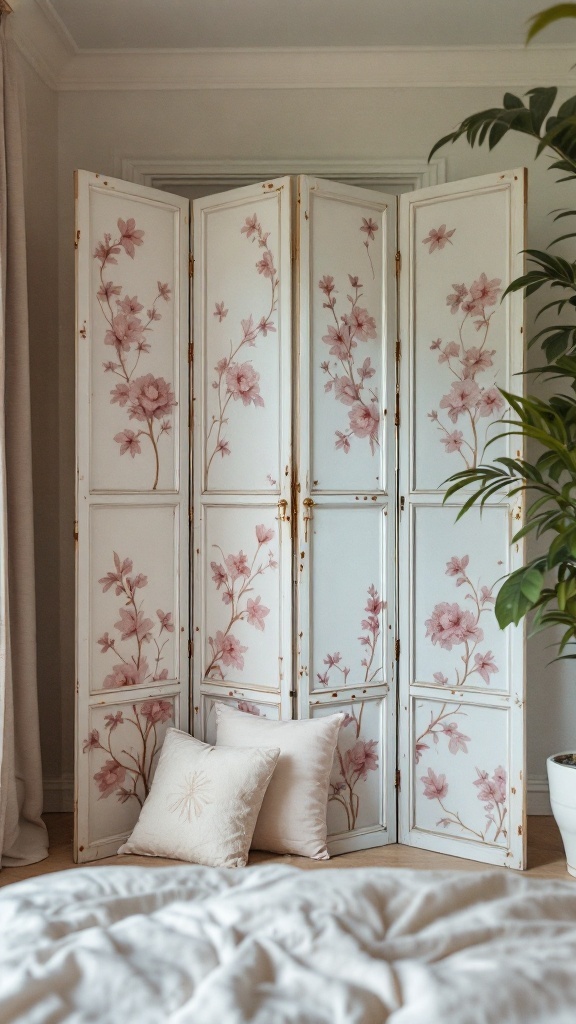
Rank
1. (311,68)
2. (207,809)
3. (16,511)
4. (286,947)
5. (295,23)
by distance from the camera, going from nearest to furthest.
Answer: (286,947) → (207,809) → (16,511) → (295,23) → (311,68)

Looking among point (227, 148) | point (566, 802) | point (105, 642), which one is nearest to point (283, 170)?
point (227, 148)

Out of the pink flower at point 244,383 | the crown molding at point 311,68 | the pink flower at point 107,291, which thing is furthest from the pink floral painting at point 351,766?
the crown molding at point 311,68

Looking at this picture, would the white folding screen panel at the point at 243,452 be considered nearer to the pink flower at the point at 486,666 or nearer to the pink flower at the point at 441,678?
the pink flower at the point at 441,678

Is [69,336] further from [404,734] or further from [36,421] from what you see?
[404,734]

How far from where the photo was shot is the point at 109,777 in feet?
8.96

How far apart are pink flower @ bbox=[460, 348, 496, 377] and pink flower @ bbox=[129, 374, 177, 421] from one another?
1.05 meters

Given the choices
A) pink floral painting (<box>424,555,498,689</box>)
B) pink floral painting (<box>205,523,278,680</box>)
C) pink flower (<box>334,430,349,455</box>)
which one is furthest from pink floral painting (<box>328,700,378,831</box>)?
pink flower (<box>334,430,349,455</box>)

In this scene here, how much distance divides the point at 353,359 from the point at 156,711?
1.45 meters

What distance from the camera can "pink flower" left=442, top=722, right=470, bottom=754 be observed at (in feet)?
9.10

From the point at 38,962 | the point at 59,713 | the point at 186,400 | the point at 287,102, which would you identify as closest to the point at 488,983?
the point at 38,962

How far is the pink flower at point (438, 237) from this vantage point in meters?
2.81

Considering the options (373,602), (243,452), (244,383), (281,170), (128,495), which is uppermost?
(281,170)

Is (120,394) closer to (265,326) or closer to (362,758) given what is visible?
(265,326)

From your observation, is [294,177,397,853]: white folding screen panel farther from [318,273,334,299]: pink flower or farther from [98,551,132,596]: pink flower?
[98,551,132,596]: pink flower
